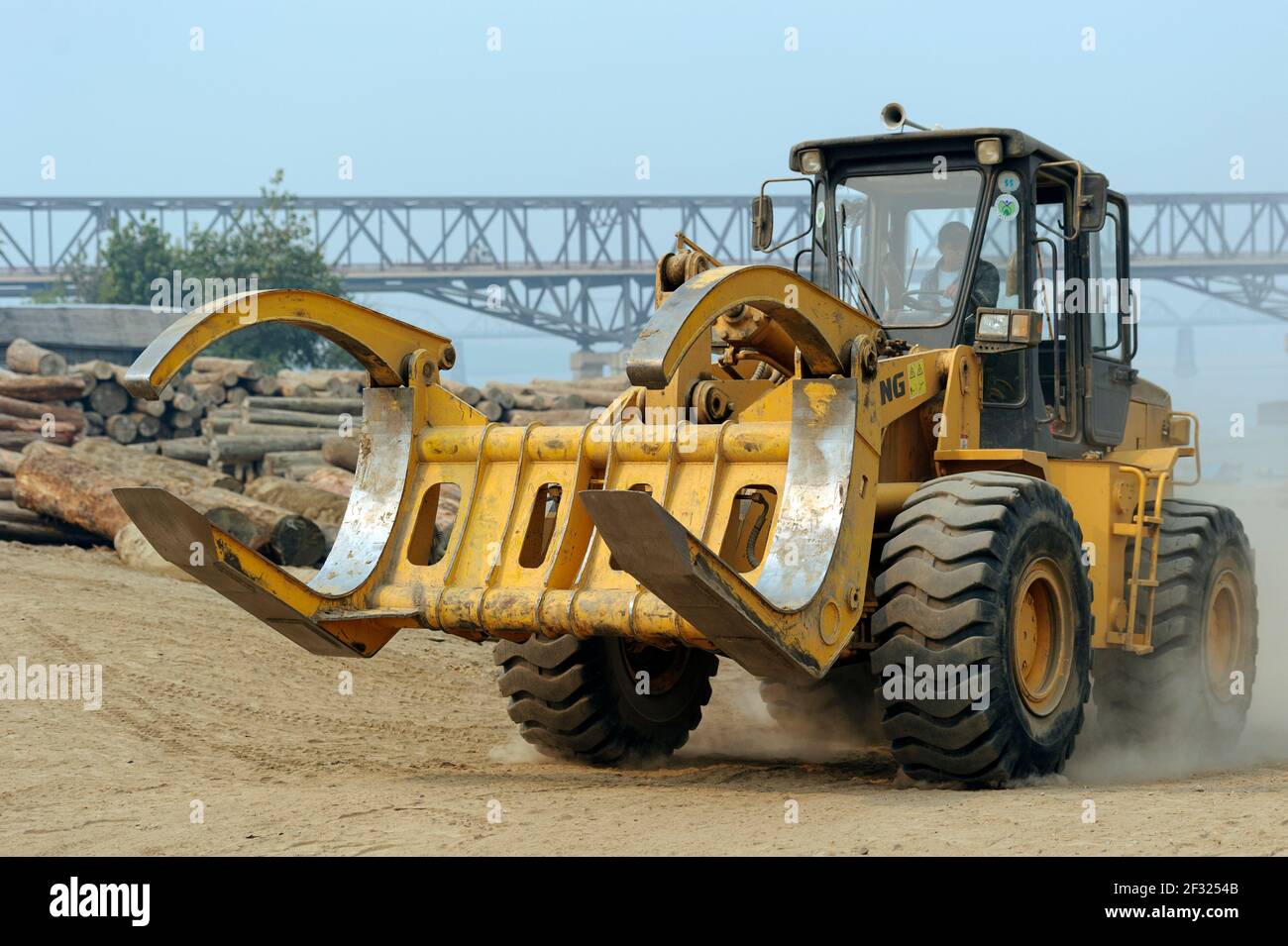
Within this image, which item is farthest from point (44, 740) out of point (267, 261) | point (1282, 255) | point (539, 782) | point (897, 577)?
point (1282, 255)

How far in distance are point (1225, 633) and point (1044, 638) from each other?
251 cm

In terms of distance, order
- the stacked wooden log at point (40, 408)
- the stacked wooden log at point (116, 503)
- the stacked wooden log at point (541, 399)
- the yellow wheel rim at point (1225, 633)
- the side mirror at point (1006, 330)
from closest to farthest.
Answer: the side mirror at point (1006, 330) < the yellow wheel rim at point (1225, 633) < the stacked wooden log at point (116, 503) < the stacked wooden log at point (40, 408) < the stacked wooden log at point (541, 399)

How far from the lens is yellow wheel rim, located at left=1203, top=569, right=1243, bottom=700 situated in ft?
31.0

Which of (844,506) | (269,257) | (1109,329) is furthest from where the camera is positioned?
(269,257)

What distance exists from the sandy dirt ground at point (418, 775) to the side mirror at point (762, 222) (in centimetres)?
285

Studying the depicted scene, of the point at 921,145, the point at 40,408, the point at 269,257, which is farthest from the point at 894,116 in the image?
the point at 269,257

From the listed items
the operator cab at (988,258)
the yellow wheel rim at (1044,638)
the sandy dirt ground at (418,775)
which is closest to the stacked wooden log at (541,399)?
the sandy dirt ground at (418,775)

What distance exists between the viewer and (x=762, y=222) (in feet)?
30.7

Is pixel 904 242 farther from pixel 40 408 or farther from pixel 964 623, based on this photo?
pixel 40 408

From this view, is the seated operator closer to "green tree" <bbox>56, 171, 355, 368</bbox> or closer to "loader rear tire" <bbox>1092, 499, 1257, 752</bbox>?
"loader rear tire" <bbox>1092, 499, 1257, 752</bbox>

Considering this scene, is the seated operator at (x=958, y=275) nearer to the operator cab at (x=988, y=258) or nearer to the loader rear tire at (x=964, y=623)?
the operator cab at (x=988, y=258)

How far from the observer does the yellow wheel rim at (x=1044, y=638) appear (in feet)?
24.5

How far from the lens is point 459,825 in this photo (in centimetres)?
620

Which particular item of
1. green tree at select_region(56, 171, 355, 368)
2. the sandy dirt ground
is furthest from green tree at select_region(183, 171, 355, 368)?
the sandy dirt ground
